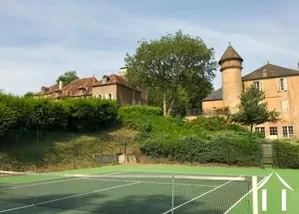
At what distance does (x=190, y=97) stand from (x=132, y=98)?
18191mm

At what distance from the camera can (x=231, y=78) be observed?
5266cm

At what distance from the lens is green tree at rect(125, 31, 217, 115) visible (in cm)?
5122

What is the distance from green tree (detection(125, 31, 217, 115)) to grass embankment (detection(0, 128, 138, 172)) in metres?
17.7

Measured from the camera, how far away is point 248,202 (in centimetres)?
1055

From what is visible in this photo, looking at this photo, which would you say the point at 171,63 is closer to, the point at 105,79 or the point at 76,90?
the point at 105,79

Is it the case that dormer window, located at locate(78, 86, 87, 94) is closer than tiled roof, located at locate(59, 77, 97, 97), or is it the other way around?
tiled roof, located at locate(59, 77, 97, 97)

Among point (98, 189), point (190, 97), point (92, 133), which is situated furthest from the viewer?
point (190, 97)

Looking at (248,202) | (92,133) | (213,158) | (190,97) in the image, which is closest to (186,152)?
(213,158)

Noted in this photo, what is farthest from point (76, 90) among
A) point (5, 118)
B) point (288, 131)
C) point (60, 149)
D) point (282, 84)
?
point (5, 118)

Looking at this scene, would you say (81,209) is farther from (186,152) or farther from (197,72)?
(197,72)

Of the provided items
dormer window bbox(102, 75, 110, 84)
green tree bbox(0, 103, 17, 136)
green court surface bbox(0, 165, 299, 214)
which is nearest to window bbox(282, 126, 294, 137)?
dormer window bbox(102, 75, 110, 84)

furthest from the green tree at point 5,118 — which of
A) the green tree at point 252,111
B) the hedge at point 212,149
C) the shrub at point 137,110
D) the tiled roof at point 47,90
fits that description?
the tiled roof at point 47,90

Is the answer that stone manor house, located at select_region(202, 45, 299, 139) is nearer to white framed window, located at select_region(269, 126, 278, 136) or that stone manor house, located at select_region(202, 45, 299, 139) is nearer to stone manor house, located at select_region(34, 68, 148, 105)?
white framed window, located at select_region(269, 126, 278, 136)

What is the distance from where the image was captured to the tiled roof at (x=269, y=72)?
5097 cm
